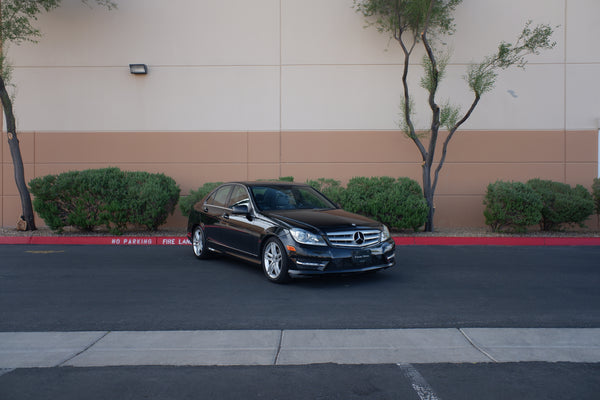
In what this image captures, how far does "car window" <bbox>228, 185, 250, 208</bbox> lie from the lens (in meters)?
8.28

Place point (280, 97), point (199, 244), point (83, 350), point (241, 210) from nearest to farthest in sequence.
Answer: point (83, 350), point (241, 210), point (199, 244), point (280, 97)

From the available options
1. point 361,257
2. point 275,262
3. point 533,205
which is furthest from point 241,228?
point 533,205

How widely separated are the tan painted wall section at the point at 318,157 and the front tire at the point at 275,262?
745 centimetres

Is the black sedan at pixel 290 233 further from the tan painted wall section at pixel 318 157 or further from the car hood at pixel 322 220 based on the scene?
the tan painted wall section at pixel 318 157

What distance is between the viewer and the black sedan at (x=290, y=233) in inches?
272

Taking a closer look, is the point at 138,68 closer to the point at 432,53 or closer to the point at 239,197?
the point at 239,197

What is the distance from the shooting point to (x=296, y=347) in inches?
181

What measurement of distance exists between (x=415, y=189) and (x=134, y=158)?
8212mm

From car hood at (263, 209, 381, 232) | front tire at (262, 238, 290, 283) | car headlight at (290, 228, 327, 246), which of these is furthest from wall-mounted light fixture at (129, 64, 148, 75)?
car headlight at (290, 228, 327, 246)

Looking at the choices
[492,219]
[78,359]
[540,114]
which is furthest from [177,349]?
[540,114]

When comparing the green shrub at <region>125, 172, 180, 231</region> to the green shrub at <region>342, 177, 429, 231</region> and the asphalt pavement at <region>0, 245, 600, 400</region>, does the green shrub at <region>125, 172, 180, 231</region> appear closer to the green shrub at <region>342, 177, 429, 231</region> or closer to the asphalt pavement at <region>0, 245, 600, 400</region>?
the asphalt pavement at <region>0, 245, 600, 400</region>

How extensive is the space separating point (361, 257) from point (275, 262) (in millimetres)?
1258

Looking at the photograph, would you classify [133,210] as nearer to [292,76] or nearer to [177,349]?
[292,76]

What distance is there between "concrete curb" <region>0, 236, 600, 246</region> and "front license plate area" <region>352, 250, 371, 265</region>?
5.03 m
